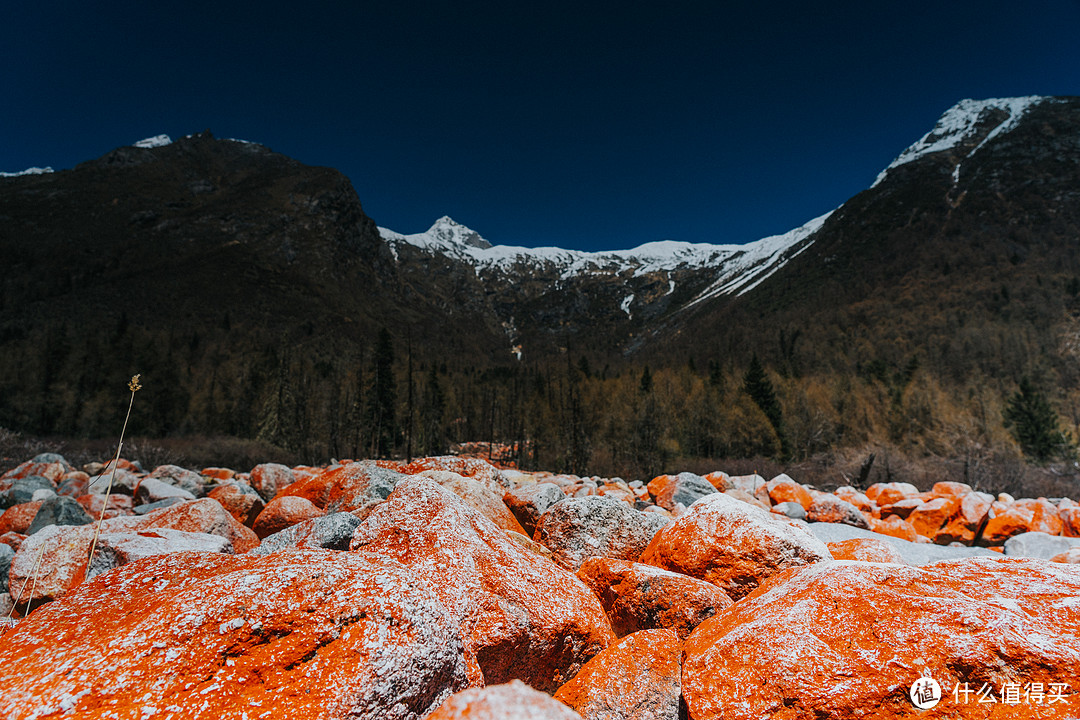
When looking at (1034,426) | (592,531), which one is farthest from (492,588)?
(1034,426)

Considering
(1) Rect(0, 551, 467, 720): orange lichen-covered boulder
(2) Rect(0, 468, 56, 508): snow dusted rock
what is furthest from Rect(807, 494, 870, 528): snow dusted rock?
(2) Rect(0, 468, 56, 508): snow dusted rock

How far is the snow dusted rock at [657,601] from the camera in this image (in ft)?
12.8

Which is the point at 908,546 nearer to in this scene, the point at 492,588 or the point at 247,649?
the point at 492,588

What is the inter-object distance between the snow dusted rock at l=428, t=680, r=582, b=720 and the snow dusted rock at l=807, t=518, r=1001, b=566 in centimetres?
1194

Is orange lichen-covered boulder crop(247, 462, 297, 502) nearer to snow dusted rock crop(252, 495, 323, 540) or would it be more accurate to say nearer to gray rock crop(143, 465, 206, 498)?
gray rock crop(143, 465, 206, 498)

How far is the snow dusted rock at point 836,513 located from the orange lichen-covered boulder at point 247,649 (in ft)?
50.8

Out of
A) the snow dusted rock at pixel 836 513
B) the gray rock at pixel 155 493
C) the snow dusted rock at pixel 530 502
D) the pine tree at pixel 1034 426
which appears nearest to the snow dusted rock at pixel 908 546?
the snow dusted rock at pixel 836 513

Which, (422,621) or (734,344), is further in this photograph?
(734,344)

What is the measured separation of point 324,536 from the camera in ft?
14.8

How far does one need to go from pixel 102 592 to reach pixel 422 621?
6.71 ft

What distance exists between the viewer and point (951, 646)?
242cm

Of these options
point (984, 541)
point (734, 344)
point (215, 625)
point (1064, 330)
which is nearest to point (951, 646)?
point (215, 625)

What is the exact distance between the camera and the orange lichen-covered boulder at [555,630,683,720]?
2977 mm

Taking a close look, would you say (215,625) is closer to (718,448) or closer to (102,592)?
(102,592)
